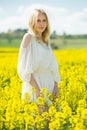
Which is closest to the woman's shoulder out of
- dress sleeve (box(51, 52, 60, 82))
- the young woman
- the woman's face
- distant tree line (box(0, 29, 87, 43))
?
the young woman

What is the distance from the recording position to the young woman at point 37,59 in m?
6.32

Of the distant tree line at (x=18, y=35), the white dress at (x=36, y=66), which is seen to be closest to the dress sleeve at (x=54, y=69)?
the white dress at (x=36, y=66)

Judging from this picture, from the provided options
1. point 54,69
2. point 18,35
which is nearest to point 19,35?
point 18,35

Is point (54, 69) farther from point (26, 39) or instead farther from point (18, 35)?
point (18, 35)

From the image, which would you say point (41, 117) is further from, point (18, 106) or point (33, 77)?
point (33, 77)

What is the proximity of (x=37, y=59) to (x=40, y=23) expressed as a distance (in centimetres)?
44

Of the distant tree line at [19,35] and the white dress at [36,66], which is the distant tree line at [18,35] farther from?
the white dress at [36,66]

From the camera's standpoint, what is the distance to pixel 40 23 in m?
6.36

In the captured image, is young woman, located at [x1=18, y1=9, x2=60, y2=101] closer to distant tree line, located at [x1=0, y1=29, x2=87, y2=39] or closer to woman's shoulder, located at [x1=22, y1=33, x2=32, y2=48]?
woman's shoulder, located at [x1=22, y1=33, x2=32, y2=48]

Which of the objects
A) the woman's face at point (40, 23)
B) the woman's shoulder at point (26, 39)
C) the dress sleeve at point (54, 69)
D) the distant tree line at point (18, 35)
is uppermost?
the woman's face at point (40, 23)

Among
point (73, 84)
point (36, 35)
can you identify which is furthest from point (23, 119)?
point (73, 84)

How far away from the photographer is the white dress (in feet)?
20.8

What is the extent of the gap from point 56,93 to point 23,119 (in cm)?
102

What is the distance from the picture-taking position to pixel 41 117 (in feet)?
18.8
